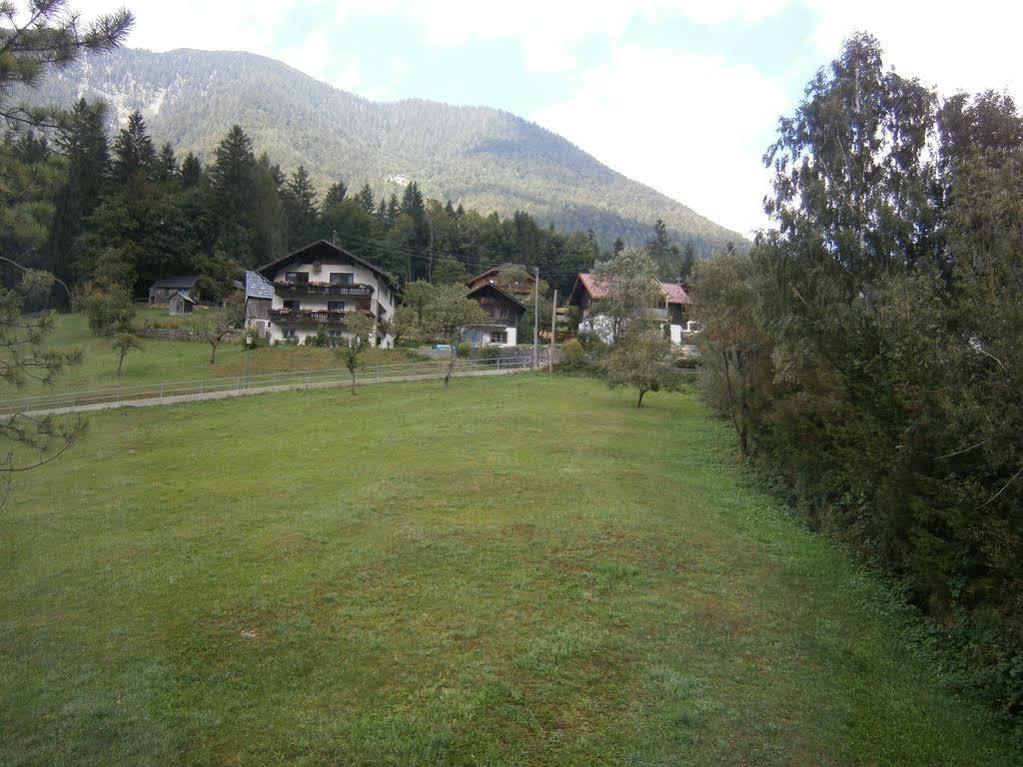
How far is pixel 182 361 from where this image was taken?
1674 inches

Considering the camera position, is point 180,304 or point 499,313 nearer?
point 180,304

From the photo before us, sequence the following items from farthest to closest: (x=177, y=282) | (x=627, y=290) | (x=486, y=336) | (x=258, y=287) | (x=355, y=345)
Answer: (x=177, y=282) → (x=486, y=336) → (x=258, y=287) → (x=627, y=290) → (x=355, y=345)

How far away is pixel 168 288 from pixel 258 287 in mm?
16027

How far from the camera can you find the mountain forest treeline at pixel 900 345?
29.0ft

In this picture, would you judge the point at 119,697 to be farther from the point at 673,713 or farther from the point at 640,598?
the point at 640,598

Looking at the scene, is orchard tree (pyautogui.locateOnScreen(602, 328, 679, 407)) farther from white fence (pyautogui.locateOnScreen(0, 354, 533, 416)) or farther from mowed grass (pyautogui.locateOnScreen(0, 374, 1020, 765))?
mowed grass (pyautogui.locateOnScreen(0, 374, 1020, 765))

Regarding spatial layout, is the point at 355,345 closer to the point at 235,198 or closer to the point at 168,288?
the point at 168,288

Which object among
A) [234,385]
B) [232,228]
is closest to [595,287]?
[234,385]

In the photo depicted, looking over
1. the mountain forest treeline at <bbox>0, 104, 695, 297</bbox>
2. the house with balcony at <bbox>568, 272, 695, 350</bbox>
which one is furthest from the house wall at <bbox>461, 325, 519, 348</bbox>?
the mountain forest treeline at <bbox>0, 104, 695, 297</bbox>

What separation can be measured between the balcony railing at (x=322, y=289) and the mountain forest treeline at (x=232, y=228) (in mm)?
13572

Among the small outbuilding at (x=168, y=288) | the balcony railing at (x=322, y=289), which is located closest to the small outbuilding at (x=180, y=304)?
the small outbuilding at (x=168, y=288)

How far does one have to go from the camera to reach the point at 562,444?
75.5 ft

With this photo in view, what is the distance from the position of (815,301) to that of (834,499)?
6359mm

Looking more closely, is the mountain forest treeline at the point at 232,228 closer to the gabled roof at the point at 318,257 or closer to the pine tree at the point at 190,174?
the pine tree at the point at 190,174
